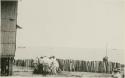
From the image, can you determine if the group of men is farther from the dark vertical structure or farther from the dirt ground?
the dark vertical structure

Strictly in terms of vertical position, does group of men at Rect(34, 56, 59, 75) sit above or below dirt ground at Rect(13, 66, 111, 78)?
above

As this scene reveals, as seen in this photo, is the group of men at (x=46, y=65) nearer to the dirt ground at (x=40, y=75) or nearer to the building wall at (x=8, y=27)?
the dirt ground at (x=40, y=75)

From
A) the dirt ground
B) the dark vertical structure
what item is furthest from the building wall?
the dirt ground

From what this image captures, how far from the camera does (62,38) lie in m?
1.57

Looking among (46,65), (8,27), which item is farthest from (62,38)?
(8,27)

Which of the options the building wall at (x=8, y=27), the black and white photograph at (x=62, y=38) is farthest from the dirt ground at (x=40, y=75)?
the building wall at (x=8, y=27)

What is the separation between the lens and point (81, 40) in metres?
1.58

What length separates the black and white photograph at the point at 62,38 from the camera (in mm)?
1522

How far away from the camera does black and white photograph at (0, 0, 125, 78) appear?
152 centimetres

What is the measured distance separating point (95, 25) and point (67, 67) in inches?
13.7

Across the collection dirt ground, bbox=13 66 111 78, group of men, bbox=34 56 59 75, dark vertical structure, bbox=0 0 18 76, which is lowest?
dirt ground, bbox=13 66 111 78

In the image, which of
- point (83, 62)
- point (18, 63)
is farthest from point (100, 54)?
point (18, 63)

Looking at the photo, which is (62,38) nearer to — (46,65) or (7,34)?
(46,65)

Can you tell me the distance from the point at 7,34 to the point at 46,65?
33cm
